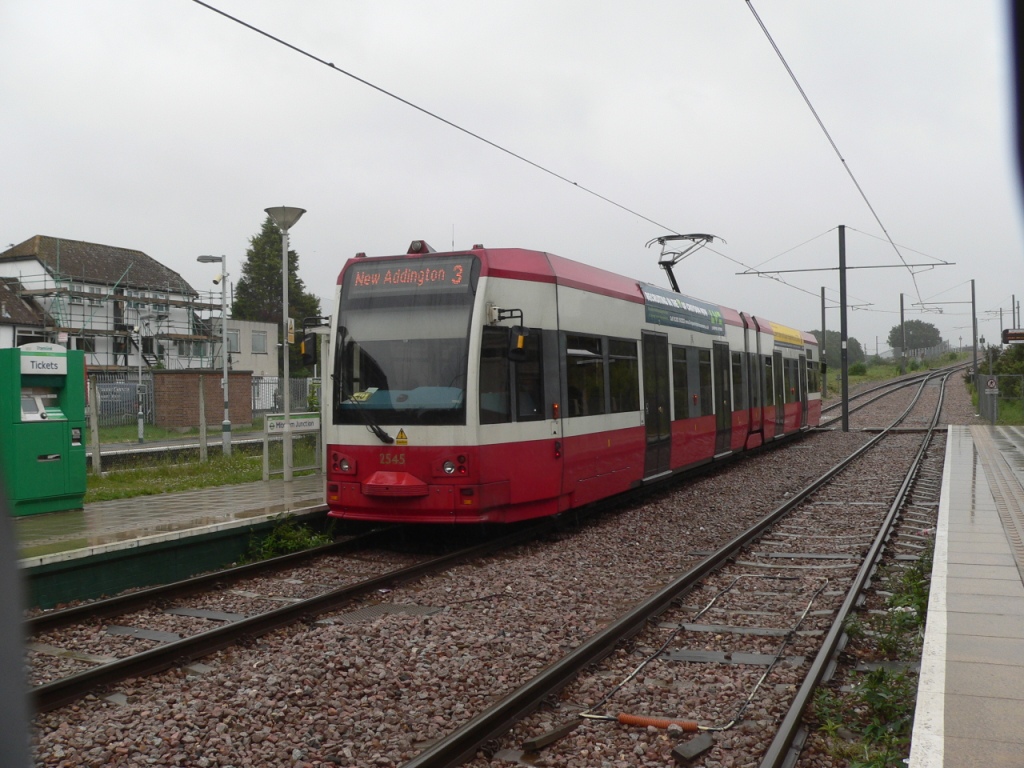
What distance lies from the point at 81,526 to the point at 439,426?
159 inches

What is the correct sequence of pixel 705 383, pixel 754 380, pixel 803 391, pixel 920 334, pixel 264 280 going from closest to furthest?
pixel 705 383 < pixel 754 380 < pixel 803 391 < pixel 264 280 < pixel 920 334

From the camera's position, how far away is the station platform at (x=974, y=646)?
4258mm

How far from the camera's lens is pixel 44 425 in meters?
11.2

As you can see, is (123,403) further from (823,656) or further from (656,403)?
(823,656)

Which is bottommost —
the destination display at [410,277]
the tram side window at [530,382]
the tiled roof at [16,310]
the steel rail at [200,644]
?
the steel rail at [200,644]

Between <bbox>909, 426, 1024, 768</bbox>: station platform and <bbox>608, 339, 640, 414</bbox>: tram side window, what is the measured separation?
4062 mm

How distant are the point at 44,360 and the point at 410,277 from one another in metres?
4.80

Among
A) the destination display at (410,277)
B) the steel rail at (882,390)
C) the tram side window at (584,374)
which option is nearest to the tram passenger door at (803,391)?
the steel rail at (882,390)

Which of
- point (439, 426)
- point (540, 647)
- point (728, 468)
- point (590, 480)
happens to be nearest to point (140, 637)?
point (540, 647)

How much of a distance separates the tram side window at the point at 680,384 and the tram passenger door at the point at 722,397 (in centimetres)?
196

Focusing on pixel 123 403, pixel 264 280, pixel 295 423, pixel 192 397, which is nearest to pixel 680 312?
pixel 295 423

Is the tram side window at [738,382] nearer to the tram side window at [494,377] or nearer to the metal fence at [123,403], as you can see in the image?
the tram side window at [494,377]

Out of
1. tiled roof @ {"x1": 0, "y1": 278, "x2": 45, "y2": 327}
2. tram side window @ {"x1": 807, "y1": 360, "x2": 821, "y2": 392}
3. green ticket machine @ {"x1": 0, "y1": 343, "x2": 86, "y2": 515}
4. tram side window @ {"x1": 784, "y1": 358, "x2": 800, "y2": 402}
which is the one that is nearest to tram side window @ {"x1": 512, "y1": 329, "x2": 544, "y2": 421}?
green ticket machine @ {"x1": 0, "y1": 343, "x2": 86, "y2": 515}

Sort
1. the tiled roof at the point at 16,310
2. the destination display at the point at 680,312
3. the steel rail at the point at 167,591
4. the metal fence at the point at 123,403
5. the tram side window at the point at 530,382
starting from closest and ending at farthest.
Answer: the steel rail at the point at 167,591 < the tram side window at the point at 530,382 < the destination display at the point at 680,312 < the metal fence at the point at 123,403 < the tiled roof at the point at 16,310
